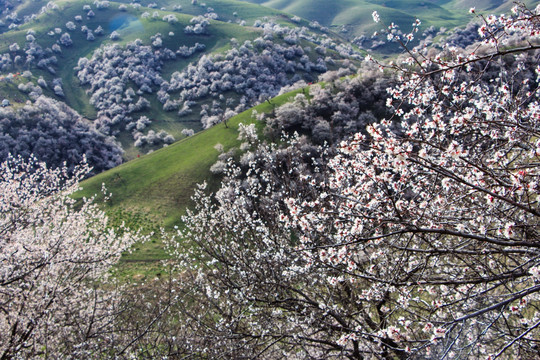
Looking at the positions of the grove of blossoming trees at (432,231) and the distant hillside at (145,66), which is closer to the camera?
the grove of blossoming trees at (432,231)

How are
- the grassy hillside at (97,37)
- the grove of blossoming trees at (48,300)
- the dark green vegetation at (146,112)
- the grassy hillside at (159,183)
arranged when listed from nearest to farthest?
the grove of blossoming trees at (48,300), the grassy hillside at (159,183), the dark green vegetation at (146,112), the grassy hillside at (97,37)

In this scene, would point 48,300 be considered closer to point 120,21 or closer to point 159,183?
point 159,183

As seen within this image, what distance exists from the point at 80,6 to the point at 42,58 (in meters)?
51.3

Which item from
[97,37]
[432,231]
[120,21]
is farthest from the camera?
[120,21]

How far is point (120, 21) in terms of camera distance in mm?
175500

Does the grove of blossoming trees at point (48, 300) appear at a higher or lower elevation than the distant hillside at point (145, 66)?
higher

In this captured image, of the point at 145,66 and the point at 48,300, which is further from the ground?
the point at 48,300

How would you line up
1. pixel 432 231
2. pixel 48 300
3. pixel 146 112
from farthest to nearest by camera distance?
pixel 146 112
pixel 48 300
pixel 432 231

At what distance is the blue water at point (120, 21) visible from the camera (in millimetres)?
171625

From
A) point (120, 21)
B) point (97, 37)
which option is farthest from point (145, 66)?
point (120, 21)

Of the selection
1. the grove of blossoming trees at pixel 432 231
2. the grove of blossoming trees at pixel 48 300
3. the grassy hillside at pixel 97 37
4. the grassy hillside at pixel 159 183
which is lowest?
the grassy hillside at pixel 159 183

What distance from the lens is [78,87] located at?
14200 cm

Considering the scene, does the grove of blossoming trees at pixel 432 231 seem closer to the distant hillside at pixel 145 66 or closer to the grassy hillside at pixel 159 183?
the grassy hillside at pixel 159 183

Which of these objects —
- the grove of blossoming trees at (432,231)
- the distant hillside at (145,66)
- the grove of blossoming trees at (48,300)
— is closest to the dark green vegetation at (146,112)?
the distant hillside at (145,66)
